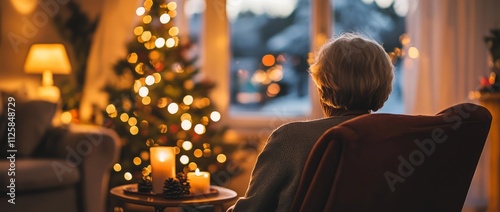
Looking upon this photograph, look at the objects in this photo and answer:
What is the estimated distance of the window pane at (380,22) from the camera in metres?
5.12

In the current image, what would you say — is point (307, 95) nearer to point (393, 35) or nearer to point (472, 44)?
point (393, 35)

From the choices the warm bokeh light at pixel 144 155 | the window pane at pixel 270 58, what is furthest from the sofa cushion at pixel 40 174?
the window pane at pixel 270 58

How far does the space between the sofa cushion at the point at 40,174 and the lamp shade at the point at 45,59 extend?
109 centimetres

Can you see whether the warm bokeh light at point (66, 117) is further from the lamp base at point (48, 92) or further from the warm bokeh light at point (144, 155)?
the warm bokeh light at point (144, 155)

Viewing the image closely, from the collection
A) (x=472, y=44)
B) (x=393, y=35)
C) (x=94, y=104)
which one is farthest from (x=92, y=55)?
(x=472, y=44)

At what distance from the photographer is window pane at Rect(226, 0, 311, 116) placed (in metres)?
5.27

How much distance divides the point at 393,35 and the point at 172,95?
169 cm

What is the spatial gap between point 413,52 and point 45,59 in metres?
2.47

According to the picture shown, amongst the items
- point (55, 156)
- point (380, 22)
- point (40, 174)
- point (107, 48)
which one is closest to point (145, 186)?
point (40, 174)

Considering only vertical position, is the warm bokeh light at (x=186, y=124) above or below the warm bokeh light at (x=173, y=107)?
below

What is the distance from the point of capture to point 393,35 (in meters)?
5.14

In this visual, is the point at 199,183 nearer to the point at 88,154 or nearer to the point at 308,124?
the point at 308,124

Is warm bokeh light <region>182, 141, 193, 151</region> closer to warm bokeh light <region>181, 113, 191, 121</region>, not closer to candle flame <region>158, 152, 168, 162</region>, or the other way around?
warm bokeh light <region>181, 113, 191, 121</region>

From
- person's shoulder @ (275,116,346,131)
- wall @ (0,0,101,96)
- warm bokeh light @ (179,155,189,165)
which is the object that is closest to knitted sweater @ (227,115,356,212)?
person's shoulder @ (275,116,346,131)
